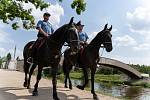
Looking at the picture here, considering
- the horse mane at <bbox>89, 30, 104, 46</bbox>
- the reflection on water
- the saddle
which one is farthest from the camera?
the reflection on water

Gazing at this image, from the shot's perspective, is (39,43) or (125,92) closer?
(39,43)

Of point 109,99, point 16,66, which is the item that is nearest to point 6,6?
point 109,99

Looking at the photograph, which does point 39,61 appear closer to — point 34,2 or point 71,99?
point 71,99

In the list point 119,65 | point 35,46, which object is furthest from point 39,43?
point 119,65

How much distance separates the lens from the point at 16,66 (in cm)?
4872

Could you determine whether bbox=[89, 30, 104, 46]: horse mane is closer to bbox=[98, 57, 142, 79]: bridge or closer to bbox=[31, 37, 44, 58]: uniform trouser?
bbox=[31, 37, 44, 58]: uniform trouser

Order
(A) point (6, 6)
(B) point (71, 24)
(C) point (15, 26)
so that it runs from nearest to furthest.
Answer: (B) point (71, 24)
(A) point (6, 6)
(C) point (15, 26)

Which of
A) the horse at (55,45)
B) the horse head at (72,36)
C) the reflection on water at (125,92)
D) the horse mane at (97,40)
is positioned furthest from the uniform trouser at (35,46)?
the reflection on water at (125,92)

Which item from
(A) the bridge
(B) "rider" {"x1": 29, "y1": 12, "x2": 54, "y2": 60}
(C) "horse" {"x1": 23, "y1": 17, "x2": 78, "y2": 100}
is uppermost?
(A) the bridge

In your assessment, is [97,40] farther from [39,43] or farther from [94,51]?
[39,43]

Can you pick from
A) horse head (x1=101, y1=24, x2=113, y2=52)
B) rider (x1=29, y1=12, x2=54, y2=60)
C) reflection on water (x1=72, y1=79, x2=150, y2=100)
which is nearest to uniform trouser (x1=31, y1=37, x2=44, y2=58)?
rider (x1=29, y1=12, x2=54, y2=60)

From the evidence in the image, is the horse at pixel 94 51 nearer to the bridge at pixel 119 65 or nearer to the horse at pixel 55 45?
the horse at pixel 55 45

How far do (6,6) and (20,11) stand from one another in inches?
131

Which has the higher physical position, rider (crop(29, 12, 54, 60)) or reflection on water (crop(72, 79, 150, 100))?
rider (crop(29, 12, 54, 60))
